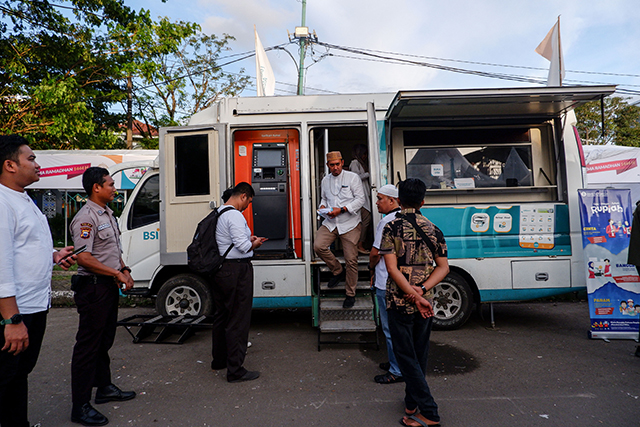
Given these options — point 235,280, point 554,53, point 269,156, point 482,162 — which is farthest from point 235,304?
point 554,53

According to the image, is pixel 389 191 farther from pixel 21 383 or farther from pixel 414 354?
pixel 21 383

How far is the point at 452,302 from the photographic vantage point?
5.61 m

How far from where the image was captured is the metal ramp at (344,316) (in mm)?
4965

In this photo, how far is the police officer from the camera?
3279 millimetres

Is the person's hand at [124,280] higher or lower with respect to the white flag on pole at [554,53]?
lower

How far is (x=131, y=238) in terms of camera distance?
5934mm

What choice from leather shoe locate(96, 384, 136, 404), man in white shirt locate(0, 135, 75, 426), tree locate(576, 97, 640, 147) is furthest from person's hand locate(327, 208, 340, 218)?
tree locate(576, 97, 640, 147)

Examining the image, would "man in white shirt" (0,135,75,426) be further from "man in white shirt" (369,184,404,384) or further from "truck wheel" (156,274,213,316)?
"truck wheel" (156,274,213,316)

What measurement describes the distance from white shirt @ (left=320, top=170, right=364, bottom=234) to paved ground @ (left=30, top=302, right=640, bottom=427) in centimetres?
156

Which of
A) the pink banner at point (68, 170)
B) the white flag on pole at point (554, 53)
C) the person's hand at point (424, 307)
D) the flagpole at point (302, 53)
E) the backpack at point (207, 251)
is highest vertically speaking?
the flagpole at point (302, 53)

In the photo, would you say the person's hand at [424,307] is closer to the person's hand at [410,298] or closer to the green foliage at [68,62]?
the person's hand at [410,298]

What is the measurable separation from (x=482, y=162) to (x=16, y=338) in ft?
18.3

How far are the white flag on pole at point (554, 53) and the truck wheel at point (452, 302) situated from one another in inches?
152

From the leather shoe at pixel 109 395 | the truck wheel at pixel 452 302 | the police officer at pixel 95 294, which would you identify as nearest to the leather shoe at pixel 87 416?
the police officer at pixel 95 294
